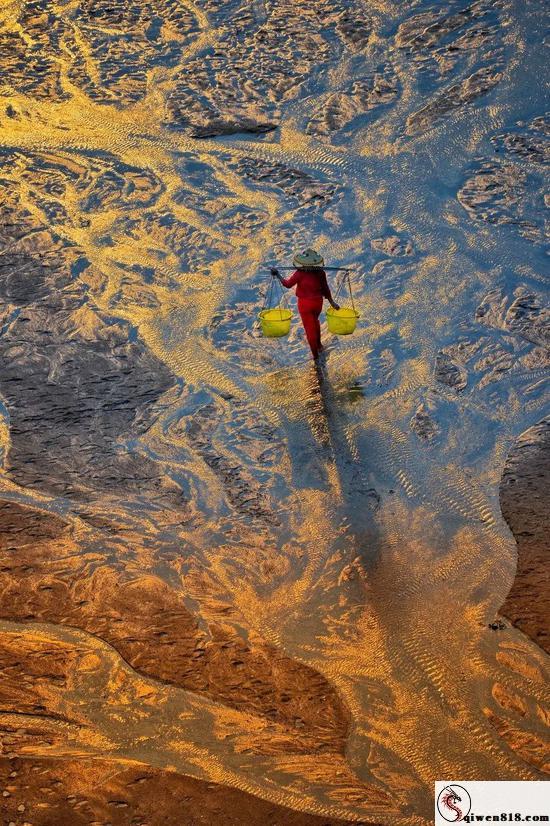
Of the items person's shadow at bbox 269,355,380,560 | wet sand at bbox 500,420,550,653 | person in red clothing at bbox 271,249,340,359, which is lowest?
wet sand at bbox 500,420,550,653

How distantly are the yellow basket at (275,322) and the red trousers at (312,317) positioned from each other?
177 millimetres

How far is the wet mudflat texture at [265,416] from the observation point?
6.35m

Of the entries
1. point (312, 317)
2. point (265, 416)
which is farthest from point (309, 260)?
point (265, 416)

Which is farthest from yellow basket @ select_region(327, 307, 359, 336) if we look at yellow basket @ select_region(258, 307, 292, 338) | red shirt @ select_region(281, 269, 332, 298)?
yellow basket @ select_region(258, 307, 292, 338)

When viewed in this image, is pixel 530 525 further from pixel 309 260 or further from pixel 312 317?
pixel 309 260

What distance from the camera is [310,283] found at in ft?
30.6

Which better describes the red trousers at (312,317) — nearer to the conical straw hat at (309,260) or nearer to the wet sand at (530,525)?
the conical straw hat at (309,260)

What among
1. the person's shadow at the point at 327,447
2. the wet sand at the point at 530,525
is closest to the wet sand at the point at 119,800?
the wet sand at the point at 530,525

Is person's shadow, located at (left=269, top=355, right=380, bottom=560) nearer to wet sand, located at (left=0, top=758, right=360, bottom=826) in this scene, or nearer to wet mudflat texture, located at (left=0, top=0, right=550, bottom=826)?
wet mudflat texture, located at (left=0, top=0, right=550, bottom=826)

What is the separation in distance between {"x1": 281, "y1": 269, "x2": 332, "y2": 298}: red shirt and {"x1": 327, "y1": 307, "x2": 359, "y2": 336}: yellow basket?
188 mm

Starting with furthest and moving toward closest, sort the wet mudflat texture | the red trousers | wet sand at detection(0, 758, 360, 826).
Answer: the red trousers → the wet mudflat texture → wet sand at detection(0, 758, 360, 826)

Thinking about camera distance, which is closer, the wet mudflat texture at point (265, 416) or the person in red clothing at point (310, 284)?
the wet mudflat texture at point (265, 416)

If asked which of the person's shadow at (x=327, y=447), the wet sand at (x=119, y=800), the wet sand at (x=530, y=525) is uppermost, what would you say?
the person's shadow at (x=327, y=447)

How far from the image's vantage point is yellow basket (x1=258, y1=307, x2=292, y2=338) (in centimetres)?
923
